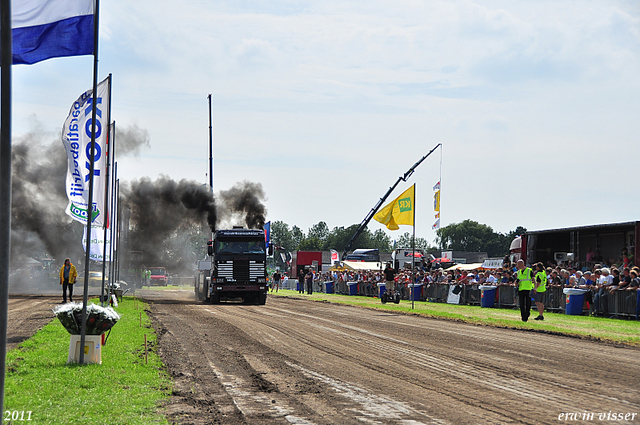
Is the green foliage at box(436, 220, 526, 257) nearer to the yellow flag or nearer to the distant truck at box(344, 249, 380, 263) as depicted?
the distant truck at box(344, 249, 380, 263)

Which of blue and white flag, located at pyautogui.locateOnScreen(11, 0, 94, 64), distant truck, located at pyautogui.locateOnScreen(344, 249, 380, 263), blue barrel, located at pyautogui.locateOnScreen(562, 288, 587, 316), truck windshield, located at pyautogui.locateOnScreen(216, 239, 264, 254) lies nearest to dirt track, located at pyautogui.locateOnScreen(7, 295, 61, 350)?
blue and white flag, located at pyautogui.locateOnScreen(11, 0, 94, 64)

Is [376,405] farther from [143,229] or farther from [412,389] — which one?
[143,229]

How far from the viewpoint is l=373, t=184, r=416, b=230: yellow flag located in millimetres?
27188

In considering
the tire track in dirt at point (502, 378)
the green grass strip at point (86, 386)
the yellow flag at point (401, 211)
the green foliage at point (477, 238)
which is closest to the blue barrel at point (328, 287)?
the yellow flag at point (401, 211)

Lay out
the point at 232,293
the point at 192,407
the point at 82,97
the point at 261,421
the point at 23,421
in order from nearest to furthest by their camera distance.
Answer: the point at 23,421, the point at 261,421, the point at 192,407, the point at 82,97, the point at 232,293

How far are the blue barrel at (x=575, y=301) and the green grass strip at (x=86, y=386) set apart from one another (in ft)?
52.9

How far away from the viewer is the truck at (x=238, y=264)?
1233 inches

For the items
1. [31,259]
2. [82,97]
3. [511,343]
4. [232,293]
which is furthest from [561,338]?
[31,259]

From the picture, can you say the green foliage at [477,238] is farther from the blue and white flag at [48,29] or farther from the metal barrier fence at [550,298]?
the blue and white flag at [48,29]

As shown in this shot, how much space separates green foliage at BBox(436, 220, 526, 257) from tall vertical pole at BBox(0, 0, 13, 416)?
604 ft

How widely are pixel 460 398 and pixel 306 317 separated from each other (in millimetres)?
14271

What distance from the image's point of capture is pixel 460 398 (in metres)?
8.12

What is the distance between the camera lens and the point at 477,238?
18988cm

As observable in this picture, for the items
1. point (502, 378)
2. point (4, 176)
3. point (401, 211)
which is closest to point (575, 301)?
point (401, 211)
